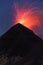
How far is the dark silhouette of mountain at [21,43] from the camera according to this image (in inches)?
2426

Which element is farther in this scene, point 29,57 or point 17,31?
point 17,31

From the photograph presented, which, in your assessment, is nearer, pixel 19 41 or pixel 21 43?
pixel 21 43

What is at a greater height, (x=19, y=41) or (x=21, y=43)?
(x=19, y=41)

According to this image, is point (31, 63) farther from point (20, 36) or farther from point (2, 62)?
point (20, 36)

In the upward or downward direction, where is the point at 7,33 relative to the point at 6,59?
upward

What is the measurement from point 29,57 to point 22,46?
14.4ft

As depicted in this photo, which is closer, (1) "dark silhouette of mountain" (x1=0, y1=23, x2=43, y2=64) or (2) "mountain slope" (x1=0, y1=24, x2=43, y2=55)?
(1) "dark silhouette of mountain" (x1=0, y1=23, x2=43, y2=64)

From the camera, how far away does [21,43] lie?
213 feet

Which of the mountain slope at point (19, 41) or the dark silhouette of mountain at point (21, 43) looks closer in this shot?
the dark silhouette of mountain at point (21, 43)

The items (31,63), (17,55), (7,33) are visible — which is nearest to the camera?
(31,63)

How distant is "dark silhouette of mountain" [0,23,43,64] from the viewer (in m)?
61.6

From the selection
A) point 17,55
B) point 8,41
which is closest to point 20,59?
point 17,55

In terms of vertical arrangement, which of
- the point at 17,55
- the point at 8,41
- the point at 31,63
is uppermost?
the point at 8,41

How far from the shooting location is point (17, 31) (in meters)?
68.1
